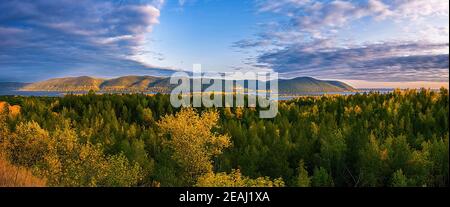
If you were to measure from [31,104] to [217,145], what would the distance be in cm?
4149

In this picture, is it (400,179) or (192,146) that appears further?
(192,146)

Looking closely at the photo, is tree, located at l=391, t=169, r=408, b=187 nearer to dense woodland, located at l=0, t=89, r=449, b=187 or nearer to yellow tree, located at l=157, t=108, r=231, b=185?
dense woodland, located at l=0, t=89, r=449, b=187

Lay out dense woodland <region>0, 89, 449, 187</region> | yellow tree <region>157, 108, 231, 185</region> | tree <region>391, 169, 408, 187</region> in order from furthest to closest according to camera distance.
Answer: yellow tree <region>157, 108, 231, 185</region> → tree <region>391, 169, 408, 187</region> → dense woodland <region>0, 89, 449, 187</region>

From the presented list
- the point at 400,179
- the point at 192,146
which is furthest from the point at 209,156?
the point at 400,179

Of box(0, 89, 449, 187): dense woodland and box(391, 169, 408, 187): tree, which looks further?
box(391, 169, 408, 187): tree

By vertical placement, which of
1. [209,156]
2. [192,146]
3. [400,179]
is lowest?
[400,179]

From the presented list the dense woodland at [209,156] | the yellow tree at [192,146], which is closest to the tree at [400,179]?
the dense woodland at [209,156]

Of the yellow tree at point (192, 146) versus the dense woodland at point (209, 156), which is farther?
the yellow tree at point (192, 146)

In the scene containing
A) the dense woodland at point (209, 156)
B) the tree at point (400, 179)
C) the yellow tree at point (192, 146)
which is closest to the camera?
the dense woodland at point (209, 156)

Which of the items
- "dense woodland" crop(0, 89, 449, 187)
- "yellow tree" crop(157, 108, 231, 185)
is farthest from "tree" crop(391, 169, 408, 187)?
"yellow tree" crop(157, 108, 231, 185)

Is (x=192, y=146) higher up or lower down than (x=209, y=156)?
higher up

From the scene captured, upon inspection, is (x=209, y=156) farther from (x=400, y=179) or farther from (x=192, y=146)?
(x=400, y=179)

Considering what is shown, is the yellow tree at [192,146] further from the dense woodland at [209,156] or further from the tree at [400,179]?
the tree at [400,179]
